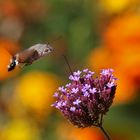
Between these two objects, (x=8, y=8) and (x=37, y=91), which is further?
(x=8, y=8)

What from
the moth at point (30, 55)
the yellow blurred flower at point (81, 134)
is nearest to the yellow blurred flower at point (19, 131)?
the yellow blurred flower at point (81, 134)

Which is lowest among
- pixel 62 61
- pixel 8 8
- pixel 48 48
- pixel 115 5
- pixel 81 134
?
pixel 48 48

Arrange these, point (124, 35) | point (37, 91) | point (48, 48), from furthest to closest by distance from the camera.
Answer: point (37, 91)
point (124, 35)
point (48, 48)

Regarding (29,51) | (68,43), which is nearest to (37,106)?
(68,43)

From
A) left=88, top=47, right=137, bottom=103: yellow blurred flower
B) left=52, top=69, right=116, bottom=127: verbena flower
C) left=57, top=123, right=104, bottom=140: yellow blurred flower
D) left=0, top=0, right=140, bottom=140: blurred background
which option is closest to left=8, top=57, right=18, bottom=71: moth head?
left=52, top=69, right=116, bottom=127: verbena flower

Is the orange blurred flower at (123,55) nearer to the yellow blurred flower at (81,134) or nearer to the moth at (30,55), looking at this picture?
the yellow blurred flower at (81,134)

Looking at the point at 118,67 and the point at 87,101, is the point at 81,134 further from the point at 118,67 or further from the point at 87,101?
the point at 87,101

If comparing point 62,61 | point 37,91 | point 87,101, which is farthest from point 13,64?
point 62,61
